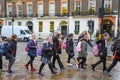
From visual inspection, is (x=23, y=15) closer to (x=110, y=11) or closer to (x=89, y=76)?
(x=110, y=11)

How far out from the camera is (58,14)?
59000 millimetres

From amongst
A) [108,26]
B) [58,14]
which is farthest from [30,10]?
[108,26]

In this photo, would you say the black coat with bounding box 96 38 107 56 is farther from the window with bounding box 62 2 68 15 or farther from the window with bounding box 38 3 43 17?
the window with bounding box 38 3 43 17

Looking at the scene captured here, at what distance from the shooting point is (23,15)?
205ft

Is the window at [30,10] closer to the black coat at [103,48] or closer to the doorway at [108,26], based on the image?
the doorway at [108,26]

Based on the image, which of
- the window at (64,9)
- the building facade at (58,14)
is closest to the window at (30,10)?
the building facade at (58,14)

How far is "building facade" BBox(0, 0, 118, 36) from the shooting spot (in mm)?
54416

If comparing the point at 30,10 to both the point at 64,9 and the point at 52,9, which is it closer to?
the point at 52,9

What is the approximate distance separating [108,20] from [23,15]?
671 inches

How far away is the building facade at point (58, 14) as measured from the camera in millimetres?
54416

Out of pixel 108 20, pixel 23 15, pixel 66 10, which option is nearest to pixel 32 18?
pixel 23 15

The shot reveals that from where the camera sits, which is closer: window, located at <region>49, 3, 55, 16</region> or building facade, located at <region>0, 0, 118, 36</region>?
building facade, located at <region>0, 0, 118, 36</region>

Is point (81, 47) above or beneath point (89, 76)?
above

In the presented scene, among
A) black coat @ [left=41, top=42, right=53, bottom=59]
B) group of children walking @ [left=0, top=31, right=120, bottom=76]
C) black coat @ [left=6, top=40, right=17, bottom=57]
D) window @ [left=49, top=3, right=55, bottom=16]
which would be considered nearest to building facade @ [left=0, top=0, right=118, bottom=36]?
window @ [left=49, top=3, right=55, bottom=16]
